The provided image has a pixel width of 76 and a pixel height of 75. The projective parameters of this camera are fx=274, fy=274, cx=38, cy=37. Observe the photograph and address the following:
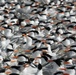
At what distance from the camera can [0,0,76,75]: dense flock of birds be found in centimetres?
132

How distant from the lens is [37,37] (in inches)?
62.9

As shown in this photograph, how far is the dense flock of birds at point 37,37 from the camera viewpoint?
132 centimetres

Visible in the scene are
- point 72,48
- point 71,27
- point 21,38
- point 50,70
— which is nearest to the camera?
point 50,70

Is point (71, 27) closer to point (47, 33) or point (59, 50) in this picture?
point (47, 33)

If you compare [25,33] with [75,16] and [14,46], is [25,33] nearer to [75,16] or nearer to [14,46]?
[14,46]

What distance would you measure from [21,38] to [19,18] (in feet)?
1.13

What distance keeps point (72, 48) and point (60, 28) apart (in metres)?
0.27

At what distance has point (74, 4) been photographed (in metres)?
2.08

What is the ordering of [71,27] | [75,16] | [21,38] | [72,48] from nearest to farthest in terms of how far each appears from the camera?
[72,48] < [21,38] < [71,27] < [75,16]

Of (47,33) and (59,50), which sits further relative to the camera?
(47,33)

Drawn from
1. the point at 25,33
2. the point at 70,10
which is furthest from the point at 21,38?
the point at 70,10

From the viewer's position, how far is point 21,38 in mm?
1602

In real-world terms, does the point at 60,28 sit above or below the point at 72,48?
above

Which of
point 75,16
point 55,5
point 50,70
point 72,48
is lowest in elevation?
point 50,70
